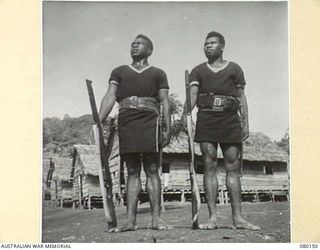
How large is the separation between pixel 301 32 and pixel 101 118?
2.28 m

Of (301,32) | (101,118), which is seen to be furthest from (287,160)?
(101,118)

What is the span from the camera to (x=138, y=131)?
19.5 ft

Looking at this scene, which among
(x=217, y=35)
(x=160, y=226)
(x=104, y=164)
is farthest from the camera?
(x=217, y=35)

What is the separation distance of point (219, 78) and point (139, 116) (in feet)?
3.04

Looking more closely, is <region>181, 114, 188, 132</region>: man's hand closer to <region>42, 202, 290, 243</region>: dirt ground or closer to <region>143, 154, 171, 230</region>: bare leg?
<region>143, 154, 171, 230</region>: bare leg

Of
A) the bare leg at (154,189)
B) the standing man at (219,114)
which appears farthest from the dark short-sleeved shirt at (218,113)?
the bare leg at (154,189)

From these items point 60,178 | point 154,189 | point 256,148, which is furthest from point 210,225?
point 60,178

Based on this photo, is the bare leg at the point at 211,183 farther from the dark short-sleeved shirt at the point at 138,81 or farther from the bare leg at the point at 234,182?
the dark short-sleeved shirt at the point at 138,81

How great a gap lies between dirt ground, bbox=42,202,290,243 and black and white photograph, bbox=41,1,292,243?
0.03 ft

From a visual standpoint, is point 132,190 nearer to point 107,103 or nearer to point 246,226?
point 107,103

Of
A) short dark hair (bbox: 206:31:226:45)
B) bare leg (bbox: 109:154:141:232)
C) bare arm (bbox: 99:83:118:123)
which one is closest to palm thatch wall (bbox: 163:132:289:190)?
bare leg (bbox: 109:154:141:232)

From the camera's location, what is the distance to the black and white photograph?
5871 millimetres

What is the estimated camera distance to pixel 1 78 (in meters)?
5.92

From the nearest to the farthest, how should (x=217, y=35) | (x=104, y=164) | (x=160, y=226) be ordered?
(x=160, y=226) → (x=104, y=164) → (x=217, y=35)
